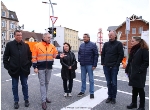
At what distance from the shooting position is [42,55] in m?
5.11

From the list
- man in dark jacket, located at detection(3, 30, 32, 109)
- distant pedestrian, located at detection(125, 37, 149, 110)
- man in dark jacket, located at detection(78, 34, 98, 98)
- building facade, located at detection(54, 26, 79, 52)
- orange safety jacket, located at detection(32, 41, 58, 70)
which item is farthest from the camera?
building facade, located at detection(54, 26, 79, 52)

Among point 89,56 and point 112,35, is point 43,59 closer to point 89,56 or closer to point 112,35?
point 89,56

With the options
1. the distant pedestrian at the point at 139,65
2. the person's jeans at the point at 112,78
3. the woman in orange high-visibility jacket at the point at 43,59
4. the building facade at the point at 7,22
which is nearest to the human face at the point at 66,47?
the woman in orange high-visibility jacket at the point at 43,59

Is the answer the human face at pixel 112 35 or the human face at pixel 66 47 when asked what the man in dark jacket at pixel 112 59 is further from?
the human face at pixel 66 47

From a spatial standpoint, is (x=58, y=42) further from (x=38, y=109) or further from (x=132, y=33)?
(x=38, y=109)

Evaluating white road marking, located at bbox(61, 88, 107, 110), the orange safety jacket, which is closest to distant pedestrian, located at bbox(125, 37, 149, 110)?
white road marking, located at bbox(61, 88, 107, 110)

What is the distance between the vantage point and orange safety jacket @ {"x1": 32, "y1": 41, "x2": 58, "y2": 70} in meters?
5.07

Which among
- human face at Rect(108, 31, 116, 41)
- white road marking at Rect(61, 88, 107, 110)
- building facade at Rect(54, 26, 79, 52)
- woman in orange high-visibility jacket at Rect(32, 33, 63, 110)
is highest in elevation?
building facade at Rect(54, 26, 79, 52)

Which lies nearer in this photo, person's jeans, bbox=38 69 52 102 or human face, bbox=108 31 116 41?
person's jeans, bbox=38 69 52 102

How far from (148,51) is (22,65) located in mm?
3293

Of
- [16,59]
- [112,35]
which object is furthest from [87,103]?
[16,59]

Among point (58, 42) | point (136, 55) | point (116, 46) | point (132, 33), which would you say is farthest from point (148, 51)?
point (58, 42)

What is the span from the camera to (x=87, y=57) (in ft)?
19.3

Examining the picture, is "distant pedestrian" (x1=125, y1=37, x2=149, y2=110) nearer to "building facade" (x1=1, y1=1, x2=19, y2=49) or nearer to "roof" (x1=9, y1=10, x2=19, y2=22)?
"building facade" (x1=1, y1=1, x2=19, y2=49)
